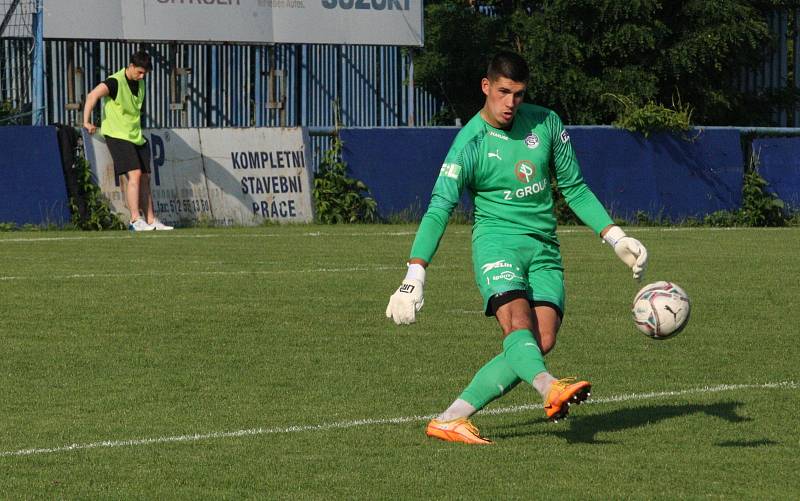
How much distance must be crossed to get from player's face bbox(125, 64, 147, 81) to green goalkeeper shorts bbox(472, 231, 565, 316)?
12.8m

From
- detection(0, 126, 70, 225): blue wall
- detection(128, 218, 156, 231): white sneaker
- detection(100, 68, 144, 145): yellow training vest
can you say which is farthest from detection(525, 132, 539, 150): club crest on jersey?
detection(0, 126, 70, 225): blue wall

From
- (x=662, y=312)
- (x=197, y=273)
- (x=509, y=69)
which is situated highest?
(x=509, y=69)

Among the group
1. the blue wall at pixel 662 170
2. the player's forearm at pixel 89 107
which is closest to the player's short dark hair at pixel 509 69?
the player's forearm at pixel 89 107

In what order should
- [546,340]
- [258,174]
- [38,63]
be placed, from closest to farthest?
[546,340]
[258,174]
[38,63]

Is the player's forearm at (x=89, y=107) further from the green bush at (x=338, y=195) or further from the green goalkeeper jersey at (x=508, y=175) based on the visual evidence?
the green goalkeeper jersey at (x=508, y=175)

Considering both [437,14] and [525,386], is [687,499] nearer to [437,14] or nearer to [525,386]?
[525,386]

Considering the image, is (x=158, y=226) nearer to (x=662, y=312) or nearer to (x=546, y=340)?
(x=546, y=340)

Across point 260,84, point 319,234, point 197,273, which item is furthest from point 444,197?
point 260,84

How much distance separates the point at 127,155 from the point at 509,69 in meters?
12.4

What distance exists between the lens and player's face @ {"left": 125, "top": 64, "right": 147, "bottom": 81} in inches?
760

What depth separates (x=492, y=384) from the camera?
695cm

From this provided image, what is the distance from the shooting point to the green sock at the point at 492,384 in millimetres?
6934

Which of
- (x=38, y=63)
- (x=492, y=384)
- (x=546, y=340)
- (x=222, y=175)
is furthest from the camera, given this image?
(x=38, y=63)

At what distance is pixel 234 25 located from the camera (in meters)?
24.4
